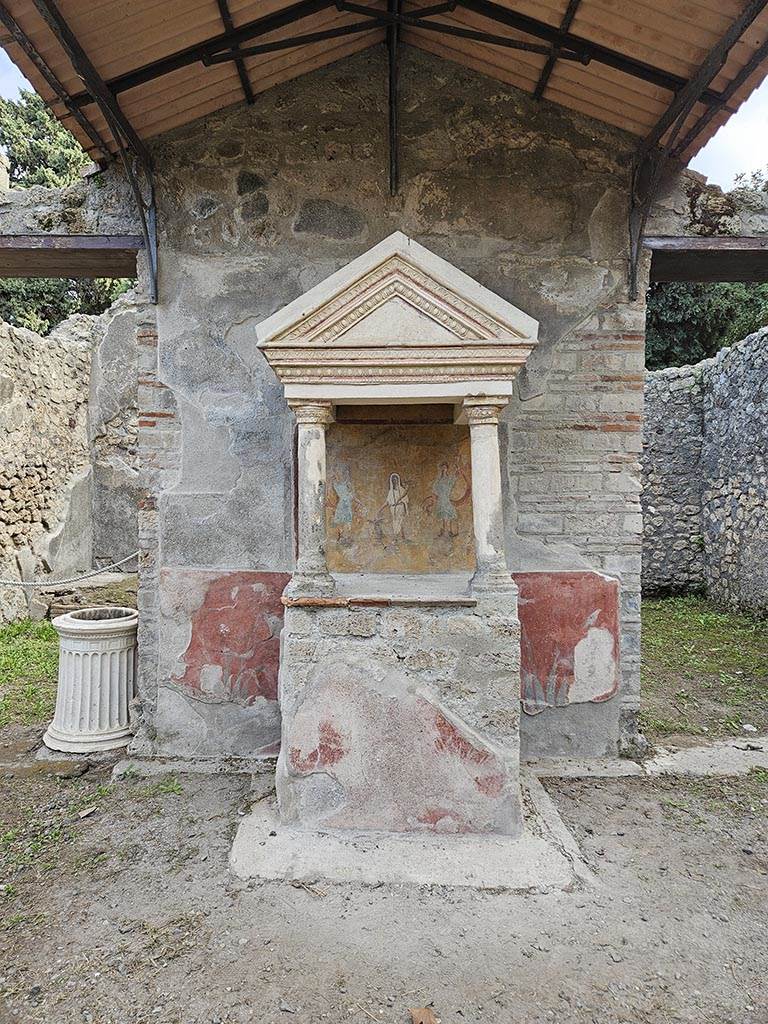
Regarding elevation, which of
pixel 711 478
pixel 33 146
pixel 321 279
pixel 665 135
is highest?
pixel 33 146

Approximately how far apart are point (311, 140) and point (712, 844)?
4.06 meters

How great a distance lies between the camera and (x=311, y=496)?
3.05m

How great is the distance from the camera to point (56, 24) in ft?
8.38

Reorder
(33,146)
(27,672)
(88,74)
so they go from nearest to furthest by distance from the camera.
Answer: (88,74) < (27,672) < (33,146)

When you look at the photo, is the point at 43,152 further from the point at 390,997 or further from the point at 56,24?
the point at 390,997

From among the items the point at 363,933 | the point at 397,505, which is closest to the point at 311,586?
the point at 397,505

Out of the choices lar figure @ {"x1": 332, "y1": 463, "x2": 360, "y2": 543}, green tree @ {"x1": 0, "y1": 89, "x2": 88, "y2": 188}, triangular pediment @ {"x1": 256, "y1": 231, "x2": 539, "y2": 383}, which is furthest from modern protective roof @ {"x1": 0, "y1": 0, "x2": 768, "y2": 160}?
green tree @ {"x1": 0, "y1": 89, "x2": 88, "y2": 188}

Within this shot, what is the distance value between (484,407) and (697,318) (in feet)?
37.4

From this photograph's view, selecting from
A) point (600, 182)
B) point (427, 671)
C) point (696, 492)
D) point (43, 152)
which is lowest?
point (427, 671)

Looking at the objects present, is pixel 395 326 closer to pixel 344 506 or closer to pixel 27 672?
pixel 344 506

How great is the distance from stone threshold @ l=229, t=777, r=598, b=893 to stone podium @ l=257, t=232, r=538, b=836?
0.22 feet

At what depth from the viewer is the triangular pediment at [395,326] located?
9.53 feet

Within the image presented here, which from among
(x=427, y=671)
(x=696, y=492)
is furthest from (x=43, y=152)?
(x=427, y=671)

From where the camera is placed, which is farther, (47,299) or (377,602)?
(47,299)
